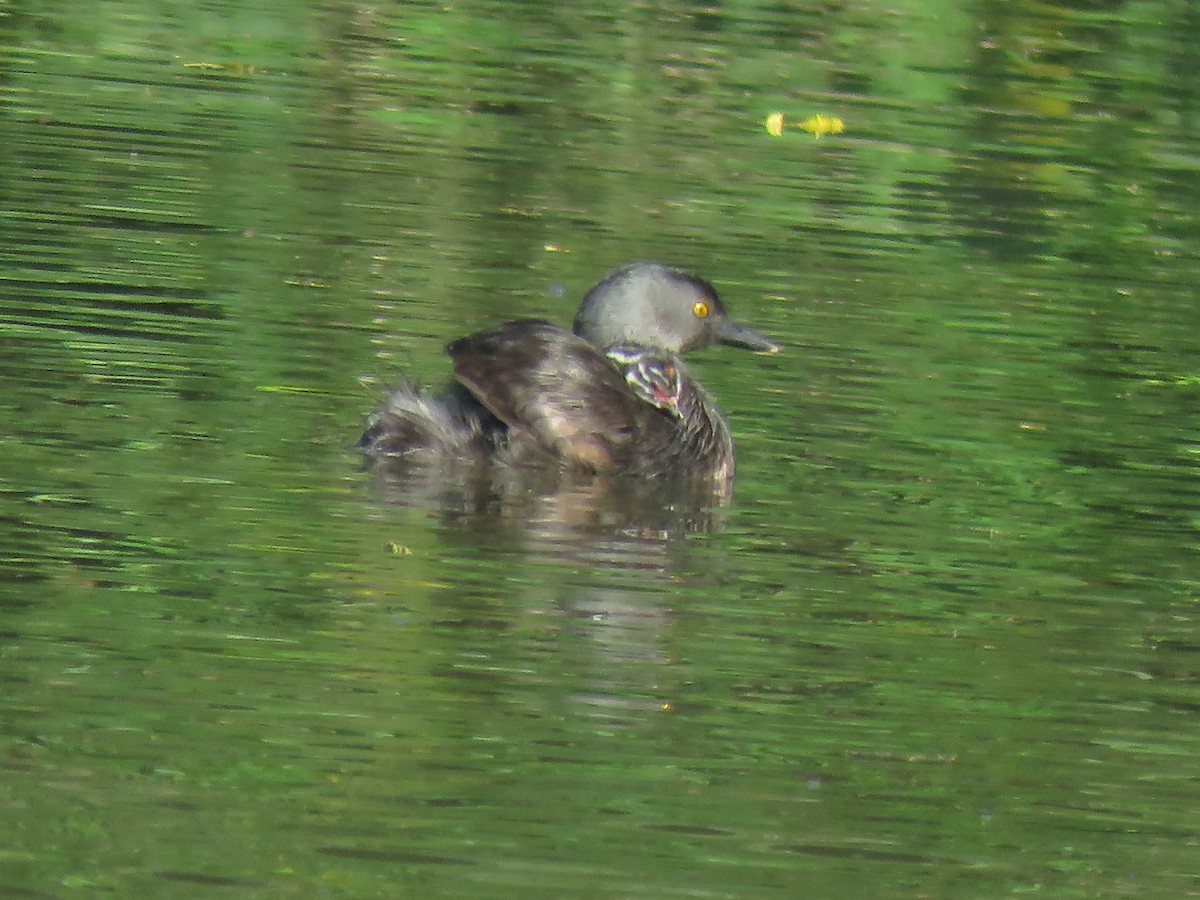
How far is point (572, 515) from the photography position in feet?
29.2

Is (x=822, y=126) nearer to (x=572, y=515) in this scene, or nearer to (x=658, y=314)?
(x=658, y=314)

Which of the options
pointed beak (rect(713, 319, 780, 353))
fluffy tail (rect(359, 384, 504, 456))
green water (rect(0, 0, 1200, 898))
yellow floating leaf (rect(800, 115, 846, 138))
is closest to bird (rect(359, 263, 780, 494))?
fluffy tail (rect(359, 384, 504, 456))

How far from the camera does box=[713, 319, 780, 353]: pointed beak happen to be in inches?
422

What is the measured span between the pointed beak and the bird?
694 mm

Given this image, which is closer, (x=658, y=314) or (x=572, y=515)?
(x=572, y=515)

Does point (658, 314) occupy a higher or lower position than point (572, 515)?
higher

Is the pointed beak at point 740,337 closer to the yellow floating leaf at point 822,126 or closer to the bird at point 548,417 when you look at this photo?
the bird at point 548,417

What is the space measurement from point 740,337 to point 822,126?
6.53 metres

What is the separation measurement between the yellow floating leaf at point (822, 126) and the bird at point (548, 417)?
7.15 metres

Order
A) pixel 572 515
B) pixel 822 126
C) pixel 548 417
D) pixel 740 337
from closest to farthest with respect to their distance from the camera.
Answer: pixel 572 515 < pixel 548 417 < pixel 740 337 < pixel 822 126

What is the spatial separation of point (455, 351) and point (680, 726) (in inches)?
124

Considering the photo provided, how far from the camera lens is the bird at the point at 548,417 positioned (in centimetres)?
945

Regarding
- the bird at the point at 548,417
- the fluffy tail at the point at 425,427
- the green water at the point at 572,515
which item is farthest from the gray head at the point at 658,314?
Answer: the fluffy tail at the point at 425,427

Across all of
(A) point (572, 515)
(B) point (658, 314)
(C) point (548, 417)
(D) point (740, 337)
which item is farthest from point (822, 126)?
(A) point (572, 515)
